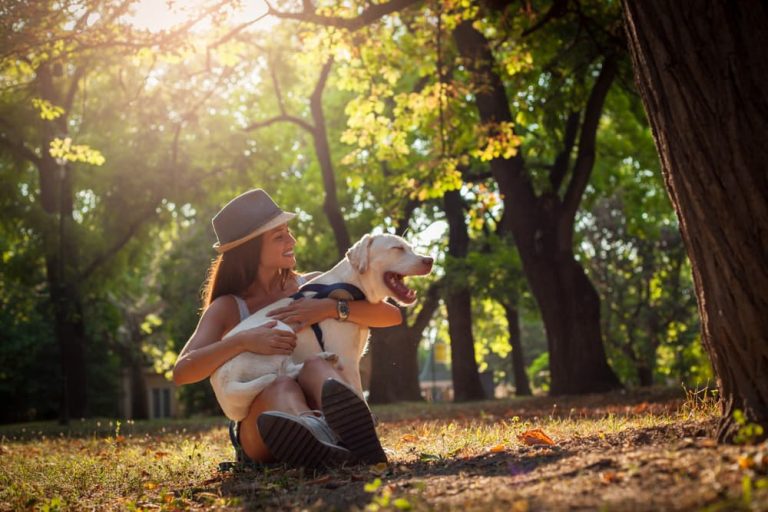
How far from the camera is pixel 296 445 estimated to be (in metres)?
5.00

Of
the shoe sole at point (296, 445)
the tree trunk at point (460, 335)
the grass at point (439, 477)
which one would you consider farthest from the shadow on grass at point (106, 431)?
the tree trunk at point (460, 335)

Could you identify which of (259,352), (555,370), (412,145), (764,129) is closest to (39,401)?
(412,145)

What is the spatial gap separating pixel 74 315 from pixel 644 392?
12.3 m

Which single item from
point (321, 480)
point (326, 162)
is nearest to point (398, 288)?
point (321, 480)

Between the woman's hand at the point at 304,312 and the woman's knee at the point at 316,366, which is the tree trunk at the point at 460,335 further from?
the woman's knee at the point at 316,366

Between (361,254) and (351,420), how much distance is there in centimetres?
126

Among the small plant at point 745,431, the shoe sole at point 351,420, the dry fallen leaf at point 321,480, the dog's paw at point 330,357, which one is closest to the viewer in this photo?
the small plant at point 745,431

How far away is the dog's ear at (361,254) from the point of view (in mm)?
5840

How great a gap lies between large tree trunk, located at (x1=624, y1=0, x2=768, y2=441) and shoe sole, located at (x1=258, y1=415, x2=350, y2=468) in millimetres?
2103

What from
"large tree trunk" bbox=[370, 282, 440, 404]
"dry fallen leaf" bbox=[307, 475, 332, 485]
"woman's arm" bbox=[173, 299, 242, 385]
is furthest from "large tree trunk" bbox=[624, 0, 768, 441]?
"large tree trunk" bbox=[370, 282, 440, 404]

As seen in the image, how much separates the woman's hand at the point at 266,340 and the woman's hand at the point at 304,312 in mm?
155

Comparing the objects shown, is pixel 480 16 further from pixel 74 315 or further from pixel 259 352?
pixel 74 315

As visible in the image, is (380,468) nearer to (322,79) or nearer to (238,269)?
(238,269)

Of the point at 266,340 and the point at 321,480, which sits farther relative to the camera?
the point at 266,340
